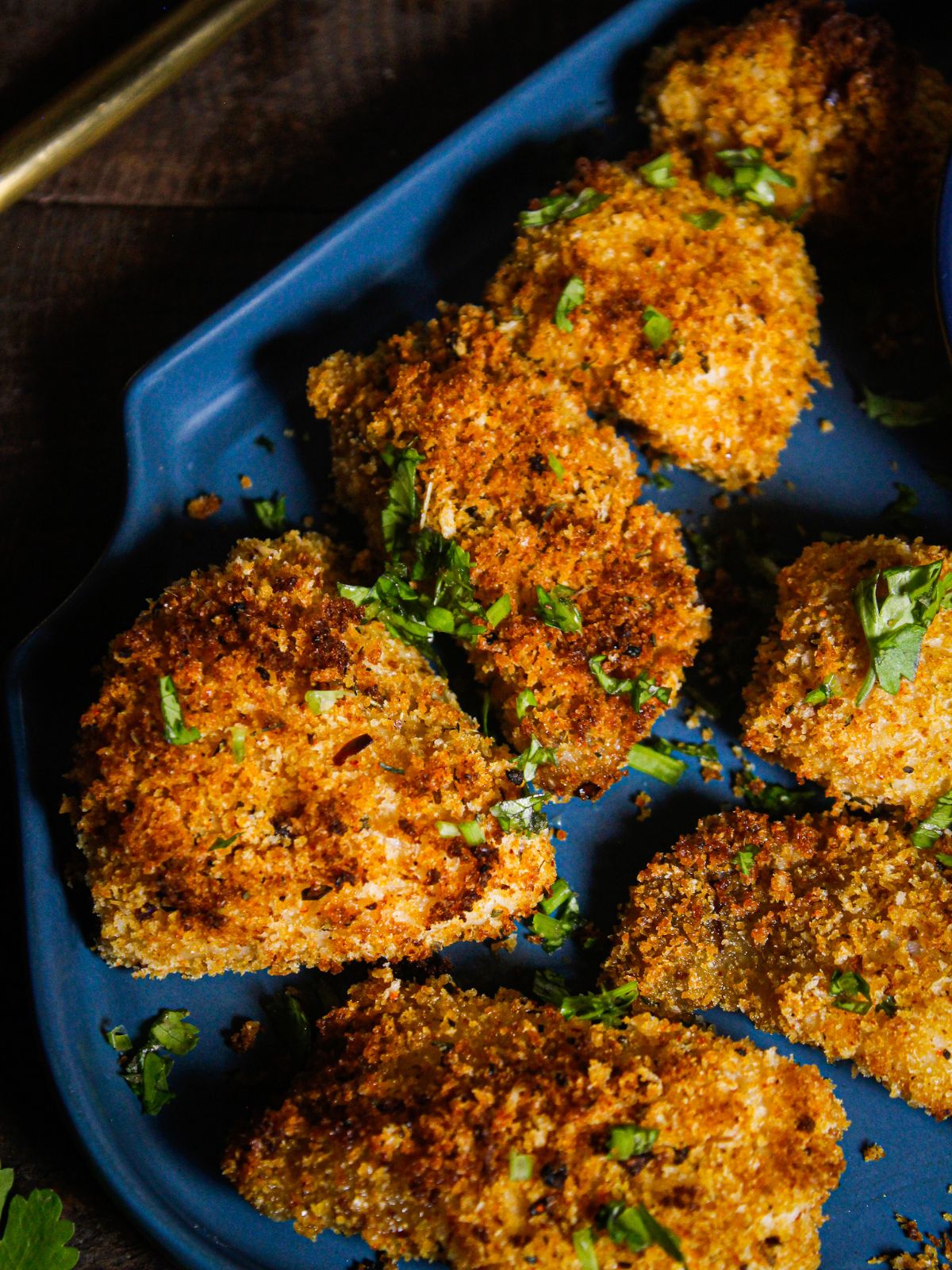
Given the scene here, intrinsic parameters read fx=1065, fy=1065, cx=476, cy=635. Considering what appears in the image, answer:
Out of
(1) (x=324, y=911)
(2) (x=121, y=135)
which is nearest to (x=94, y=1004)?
(1) (x=324, y=911)

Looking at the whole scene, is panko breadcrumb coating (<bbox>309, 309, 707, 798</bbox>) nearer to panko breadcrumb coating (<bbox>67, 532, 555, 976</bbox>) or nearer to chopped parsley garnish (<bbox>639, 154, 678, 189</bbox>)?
panko breadcrumb coating (<bbox>67, 532, 555, 976</bbox>)

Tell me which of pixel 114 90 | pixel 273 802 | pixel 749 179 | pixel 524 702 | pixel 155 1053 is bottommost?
pixel 155 1053

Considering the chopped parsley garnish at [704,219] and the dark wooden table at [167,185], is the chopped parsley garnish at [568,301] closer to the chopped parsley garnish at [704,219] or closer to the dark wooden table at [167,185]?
the chopped parsley garnish at [704,219]

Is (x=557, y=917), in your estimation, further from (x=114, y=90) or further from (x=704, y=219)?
(x=114, y=90)

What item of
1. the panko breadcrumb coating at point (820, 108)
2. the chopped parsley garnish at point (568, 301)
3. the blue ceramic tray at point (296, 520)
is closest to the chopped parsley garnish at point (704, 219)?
the panko breadcrumb coating at point (820, 108)

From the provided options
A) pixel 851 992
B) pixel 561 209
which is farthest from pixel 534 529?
pixel 851 992

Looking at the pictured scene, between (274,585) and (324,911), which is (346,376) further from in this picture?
(324,911)
